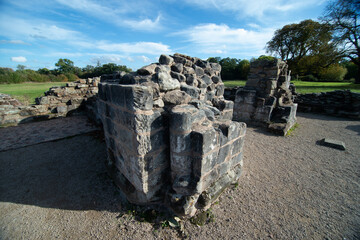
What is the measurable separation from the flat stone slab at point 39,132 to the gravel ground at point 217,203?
0.62m

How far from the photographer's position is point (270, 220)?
7.52ft

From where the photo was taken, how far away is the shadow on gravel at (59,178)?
2.63m

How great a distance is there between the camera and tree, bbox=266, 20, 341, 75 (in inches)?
815

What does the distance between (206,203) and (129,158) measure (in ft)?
4.46

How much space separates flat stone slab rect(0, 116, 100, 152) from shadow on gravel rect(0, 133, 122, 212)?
1.75ft

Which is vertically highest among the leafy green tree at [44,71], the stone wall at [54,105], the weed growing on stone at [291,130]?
the leafy green tree at [44,71]

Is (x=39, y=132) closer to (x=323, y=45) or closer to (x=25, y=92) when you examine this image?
(x=25, y=92)

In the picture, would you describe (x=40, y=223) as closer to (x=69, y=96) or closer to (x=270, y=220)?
(x=270, y=220)

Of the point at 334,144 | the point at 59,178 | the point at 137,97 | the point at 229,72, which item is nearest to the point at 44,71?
the point at 229,72

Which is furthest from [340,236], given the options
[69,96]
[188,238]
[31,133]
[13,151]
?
[69,96]

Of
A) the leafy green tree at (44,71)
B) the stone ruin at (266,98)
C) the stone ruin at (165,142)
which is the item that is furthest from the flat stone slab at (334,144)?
the leafy green tree at (44,71)

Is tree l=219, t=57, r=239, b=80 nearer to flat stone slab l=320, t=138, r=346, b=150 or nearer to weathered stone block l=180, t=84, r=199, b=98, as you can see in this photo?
flat stone slab l=320, t=138, r=346, b=150

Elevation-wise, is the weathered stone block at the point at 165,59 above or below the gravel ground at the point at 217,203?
above

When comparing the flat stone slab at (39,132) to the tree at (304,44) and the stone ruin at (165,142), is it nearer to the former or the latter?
the stone ruin at (165,142)
